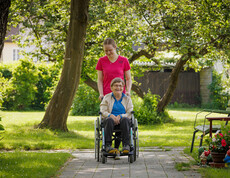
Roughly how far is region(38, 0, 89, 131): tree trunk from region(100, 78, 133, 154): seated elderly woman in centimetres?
426

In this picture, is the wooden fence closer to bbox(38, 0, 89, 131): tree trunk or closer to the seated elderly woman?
bbox(38, 0, 89, 131): tree trunk

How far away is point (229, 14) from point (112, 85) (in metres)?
5.58

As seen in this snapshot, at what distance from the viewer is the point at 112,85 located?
631 centimetres

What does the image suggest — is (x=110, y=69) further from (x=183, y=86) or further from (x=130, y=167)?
(x=183, y=86)

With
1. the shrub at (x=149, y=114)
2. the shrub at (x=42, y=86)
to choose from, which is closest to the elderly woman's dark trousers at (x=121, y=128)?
the shrub at (x=149, y=114)

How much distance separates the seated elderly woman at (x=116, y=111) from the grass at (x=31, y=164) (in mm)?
836

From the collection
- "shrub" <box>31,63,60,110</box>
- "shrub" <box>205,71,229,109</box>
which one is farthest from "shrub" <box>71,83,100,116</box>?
"shrub" <box>205,71,229,109</box>

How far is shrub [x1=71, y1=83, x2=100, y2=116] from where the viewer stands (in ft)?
62.3

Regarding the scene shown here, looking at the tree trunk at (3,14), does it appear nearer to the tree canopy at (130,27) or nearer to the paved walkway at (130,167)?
the paved walkway at (130,167)

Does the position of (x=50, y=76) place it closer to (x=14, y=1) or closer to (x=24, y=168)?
(x=14, y=1)

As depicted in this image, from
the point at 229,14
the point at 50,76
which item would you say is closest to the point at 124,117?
the point at 229,14

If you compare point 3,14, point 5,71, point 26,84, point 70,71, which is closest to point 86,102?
point 26,84

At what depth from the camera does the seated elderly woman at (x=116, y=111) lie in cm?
599

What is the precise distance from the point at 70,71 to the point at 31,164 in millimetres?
5080
